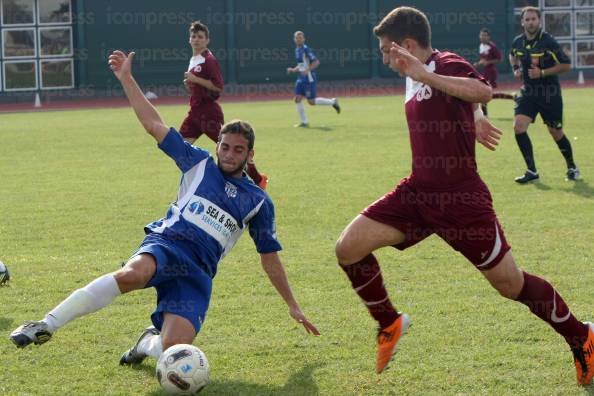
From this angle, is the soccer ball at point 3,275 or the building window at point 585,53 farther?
the building window at point 585,53

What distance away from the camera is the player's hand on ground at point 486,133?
5082mm

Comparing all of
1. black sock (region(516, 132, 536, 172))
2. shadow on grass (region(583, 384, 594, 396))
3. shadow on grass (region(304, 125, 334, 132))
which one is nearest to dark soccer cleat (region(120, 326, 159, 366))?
shadow on grass (region(583, 384, 594, 396))

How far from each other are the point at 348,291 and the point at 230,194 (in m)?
1.94

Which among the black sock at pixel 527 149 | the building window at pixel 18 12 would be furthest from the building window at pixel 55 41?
the black sock at pixel 527 149

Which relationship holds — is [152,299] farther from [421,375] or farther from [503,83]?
[503,83]

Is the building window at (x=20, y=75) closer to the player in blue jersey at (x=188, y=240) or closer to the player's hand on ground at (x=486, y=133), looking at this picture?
the player in blue jersey at (x=188, y=240)

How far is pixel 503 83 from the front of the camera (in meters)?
36.7

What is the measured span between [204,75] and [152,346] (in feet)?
24.6

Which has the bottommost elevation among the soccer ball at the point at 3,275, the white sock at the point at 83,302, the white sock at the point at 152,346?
the soccer ball at the point at 3,275

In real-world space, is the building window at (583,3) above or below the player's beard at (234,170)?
above

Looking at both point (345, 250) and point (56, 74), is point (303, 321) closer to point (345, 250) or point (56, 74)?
point (345, 250)

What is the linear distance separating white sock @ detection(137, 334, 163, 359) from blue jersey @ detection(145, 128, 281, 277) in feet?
1.58

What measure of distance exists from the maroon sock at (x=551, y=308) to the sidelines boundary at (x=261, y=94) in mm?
26695

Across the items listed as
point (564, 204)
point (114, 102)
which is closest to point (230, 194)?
point (564, 204)
